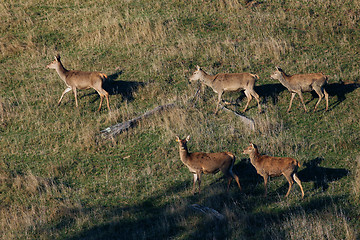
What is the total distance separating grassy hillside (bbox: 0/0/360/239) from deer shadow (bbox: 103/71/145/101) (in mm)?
70

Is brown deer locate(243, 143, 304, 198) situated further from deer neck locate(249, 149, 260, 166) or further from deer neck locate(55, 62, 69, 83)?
deer neck locate(55, 62, 69, 83)

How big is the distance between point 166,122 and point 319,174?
227 inches

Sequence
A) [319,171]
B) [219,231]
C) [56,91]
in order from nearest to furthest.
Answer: [219,231] < [319,171] < [56,91]

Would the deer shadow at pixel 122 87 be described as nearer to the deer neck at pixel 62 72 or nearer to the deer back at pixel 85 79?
the deer back at pixel 85 79

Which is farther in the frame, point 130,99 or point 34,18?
point 34,18

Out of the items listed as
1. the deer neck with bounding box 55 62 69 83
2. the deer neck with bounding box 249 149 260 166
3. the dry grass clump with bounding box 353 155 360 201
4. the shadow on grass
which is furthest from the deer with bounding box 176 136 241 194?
the deer neck with bounding box 55 62 69 83

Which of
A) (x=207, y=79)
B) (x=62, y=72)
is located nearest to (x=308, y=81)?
(x=207, y=79)

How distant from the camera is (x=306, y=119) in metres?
18.0

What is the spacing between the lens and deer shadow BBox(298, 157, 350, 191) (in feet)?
46.5

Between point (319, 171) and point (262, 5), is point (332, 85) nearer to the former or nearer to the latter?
point (319, 171)

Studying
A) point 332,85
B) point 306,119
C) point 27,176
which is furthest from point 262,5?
point 27,176

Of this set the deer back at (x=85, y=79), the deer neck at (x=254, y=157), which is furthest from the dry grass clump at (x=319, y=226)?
the deer back at (x=85, y=79)

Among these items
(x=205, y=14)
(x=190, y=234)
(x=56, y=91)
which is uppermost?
(x=205, y=14)

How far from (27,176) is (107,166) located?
8.13 feet
